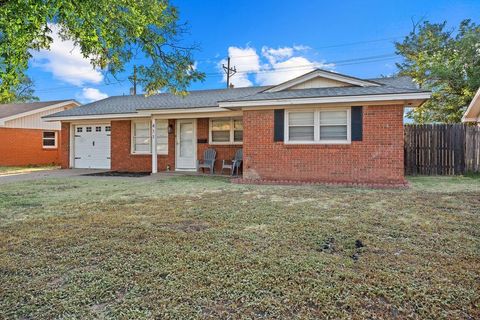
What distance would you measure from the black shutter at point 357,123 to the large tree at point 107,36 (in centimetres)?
494

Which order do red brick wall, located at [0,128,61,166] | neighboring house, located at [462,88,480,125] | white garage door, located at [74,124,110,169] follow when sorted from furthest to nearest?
red brick wall, located at [0,128,61,166] → white garage door, located at [74,124,110,169] → neighboring house, located at [462,88,480,125]

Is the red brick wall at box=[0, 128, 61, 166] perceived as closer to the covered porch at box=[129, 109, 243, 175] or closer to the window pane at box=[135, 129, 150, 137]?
the covered porch at box=[129, 109, 243, 175]

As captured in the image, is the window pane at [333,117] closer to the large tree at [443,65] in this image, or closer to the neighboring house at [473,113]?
the neighboring house at [473,113]

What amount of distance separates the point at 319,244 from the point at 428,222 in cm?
220

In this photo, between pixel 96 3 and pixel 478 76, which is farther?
pixel 478 76

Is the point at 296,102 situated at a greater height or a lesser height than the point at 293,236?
greater

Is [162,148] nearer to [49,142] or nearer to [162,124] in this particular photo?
[162,124]

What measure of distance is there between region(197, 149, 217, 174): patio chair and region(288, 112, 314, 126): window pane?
3.98 meters

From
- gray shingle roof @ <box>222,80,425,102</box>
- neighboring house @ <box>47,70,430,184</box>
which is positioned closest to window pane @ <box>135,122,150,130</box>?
neighboring house @ <box>47,70,430,184</box>

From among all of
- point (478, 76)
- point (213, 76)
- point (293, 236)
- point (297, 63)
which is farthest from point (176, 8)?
point (297, 63)

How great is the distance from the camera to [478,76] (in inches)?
695

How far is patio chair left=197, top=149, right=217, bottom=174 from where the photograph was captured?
12.7 metres

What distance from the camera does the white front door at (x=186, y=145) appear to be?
13562mm

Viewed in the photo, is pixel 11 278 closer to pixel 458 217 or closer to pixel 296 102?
pixel 458 217
